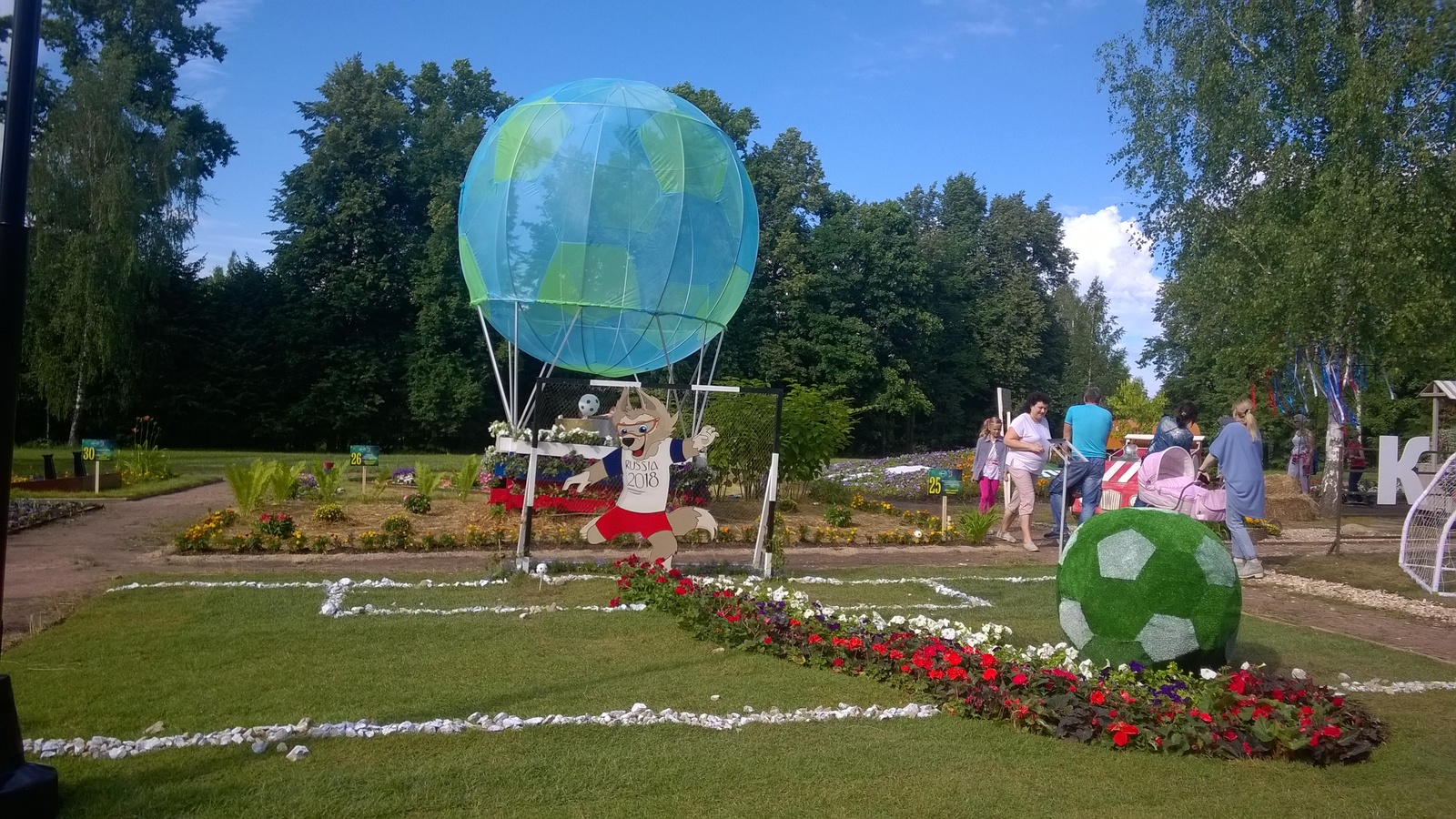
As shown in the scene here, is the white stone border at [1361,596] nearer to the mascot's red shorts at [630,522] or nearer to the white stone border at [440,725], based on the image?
the white stone border at [440,725]

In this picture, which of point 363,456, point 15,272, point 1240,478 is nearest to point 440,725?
point 15,272

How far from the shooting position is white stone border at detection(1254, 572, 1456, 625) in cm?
920

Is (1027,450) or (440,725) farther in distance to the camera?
(1027,450)

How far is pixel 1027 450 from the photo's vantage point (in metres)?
12.5

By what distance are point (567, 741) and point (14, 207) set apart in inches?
133

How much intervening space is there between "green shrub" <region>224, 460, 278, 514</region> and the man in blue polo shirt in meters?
10.3

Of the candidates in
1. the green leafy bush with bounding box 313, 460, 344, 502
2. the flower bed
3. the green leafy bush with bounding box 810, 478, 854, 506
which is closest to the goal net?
the green leafy bush with bounding box 810, 478, 854, 506

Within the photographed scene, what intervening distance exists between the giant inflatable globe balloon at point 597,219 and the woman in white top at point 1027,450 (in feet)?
14.8

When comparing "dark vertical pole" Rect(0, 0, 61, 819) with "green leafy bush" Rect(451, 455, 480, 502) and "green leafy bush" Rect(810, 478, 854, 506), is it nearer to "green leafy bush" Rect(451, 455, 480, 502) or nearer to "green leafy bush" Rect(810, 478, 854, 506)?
"green leafy bush" Rect(451, 455, 480, 502)

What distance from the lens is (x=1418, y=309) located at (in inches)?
733

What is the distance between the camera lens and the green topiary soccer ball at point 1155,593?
6000 mm

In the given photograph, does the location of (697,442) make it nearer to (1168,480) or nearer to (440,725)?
(440,725)

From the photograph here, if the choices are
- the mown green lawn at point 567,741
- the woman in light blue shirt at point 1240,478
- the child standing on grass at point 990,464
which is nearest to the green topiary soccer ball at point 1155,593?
the mown green lawn at point 567,741

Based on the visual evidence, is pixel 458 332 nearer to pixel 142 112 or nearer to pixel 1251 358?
pixel 142 112
